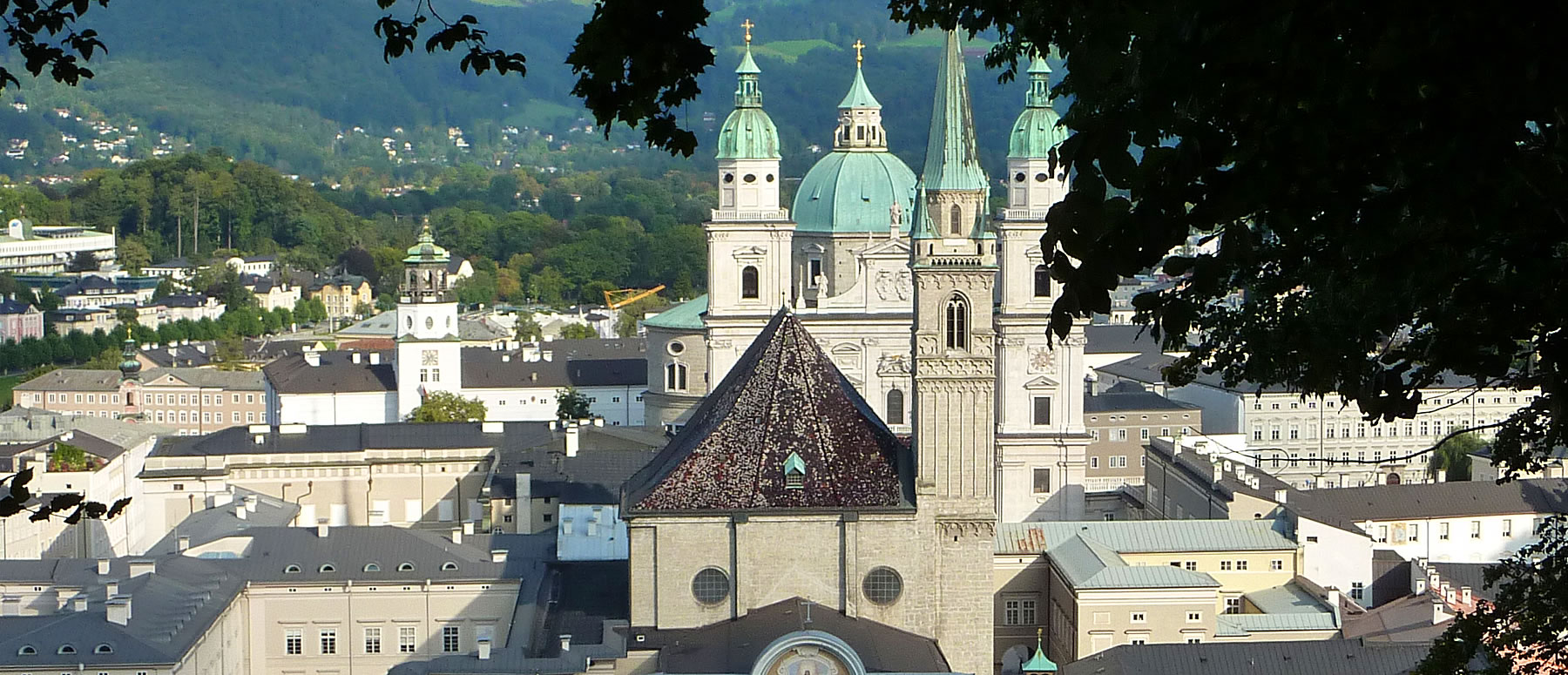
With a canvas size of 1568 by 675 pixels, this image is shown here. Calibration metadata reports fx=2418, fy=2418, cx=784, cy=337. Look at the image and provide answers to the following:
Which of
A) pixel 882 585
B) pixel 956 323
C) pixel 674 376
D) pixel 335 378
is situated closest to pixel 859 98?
pixel 674 376

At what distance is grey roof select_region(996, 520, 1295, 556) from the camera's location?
46.8 meters

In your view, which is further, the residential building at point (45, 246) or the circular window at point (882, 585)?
the residential building at point (45, 246)

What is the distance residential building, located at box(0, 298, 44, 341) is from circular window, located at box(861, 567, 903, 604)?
10002 centimetres

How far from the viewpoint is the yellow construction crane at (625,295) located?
145 metres

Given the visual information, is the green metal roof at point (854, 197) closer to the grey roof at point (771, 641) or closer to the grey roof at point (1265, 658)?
the grey roof at point (1265, 658)

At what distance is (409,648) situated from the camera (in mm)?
45750

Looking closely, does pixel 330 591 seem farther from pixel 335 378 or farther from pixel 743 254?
pixel 335 378

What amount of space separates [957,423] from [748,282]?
2596 centimetres

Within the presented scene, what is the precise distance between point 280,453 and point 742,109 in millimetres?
15382

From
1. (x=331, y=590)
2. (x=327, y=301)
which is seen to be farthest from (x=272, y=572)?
(x=327, y=301)

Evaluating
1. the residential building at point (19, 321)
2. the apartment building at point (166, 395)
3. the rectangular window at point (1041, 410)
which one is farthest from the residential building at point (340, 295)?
the rectangular window at point (1041, 410)

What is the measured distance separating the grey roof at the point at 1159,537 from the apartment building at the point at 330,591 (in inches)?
A: 372

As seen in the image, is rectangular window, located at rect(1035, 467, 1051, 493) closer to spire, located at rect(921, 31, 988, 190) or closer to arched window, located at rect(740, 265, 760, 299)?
arched window, located at rect(740, 265, 760, 299)

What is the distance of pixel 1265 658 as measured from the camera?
37.7 meters
